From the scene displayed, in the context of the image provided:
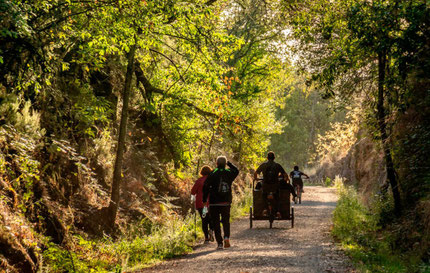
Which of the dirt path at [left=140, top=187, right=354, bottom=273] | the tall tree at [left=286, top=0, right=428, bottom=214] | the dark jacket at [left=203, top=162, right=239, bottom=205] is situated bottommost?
the dirt path at [left=140, top=187, right=354, bottom=273]

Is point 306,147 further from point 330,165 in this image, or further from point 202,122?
point 202,122

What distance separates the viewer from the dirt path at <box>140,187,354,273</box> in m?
9.14

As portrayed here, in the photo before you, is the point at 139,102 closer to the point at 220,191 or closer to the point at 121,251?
the point at 220,191

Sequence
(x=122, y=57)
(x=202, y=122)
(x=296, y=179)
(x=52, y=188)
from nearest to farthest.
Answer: (x=52, y=188) < (x=122, y=57) < (x=202, y=122) < (x=296, y=179)

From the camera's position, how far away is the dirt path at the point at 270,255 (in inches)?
360

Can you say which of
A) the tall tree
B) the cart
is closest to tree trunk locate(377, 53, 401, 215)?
the tall tree

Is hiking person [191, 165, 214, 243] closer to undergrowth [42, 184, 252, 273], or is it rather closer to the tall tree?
undergrowth [42, 184, 252, 273]

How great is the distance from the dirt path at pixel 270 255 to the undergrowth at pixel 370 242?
0.38 metres

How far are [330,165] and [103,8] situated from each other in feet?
173

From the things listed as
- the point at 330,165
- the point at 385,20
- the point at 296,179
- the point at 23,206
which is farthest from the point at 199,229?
the point at 330,165

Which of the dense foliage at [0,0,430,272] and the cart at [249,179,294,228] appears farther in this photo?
the cart at [249,179,294,228]

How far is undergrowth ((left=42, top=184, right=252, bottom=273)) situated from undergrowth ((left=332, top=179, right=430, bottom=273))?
13.8 ft

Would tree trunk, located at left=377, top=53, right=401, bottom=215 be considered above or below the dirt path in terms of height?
above

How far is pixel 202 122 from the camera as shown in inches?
677
